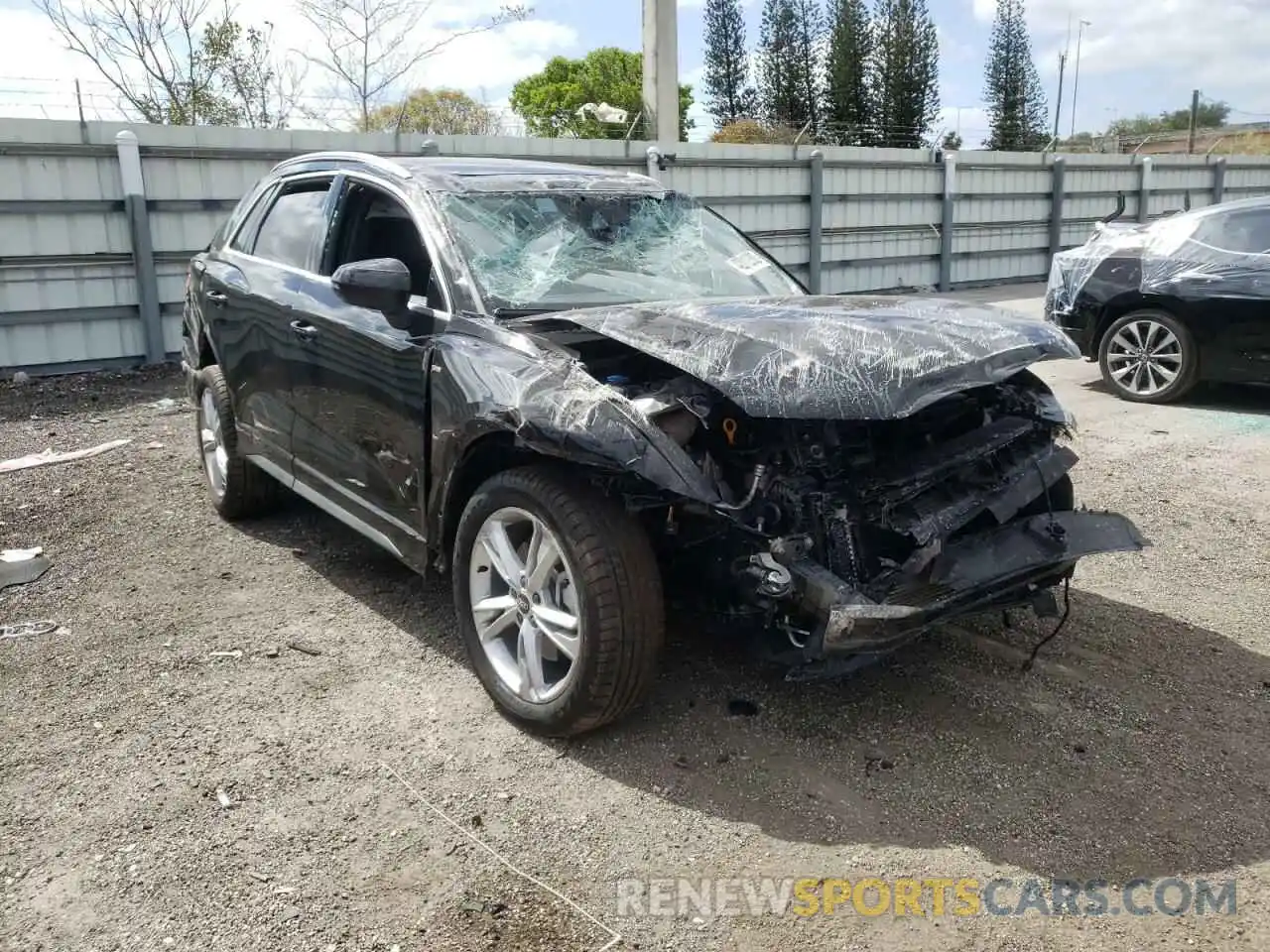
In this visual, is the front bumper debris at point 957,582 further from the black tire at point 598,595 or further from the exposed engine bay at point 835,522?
the black tire at point 598,595

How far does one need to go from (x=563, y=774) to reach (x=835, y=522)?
1.11 metres

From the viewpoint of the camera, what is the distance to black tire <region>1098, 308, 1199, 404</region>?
8156 mm

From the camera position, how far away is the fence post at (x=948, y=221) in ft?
57.9

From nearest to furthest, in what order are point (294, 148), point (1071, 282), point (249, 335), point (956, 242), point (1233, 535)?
point (249, 335) < point (1233, 535) < point (1071, 282) < point (294, 148) < point (956, 242)

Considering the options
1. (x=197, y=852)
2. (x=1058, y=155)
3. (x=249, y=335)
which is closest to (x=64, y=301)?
(x=249, y=335)

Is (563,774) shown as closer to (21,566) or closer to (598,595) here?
(598,595)

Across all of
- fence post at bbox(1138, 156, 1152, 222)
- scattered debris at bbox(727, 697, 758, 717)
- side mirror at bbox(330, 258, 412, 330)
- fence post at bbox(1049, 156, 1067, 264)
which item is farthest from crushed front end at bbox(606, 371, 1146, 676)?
fence post at bbox(1138, 156, 1152, 222)

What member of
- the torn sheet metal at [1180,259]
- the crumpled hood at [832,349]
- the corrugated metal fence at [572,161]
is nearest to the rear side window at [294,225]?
the crumpled hood at [832,349]

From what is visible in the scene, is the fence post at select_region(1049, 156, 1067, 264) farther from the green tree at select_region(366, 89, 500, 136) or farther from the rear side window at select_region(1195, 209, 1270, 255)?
the rear side window at select_region(1195, 209, 1270, 255)

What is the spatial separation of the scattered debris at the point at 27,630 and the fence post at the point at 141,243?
21.1 feet

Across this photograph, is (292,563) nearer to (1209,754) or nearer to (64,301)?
(1209,754)

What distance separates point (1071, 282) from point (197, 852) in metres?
8.00

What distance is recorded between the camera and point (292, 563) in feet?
16.9

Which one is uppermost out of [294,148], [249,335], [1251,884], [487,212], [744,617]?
[294,148]
